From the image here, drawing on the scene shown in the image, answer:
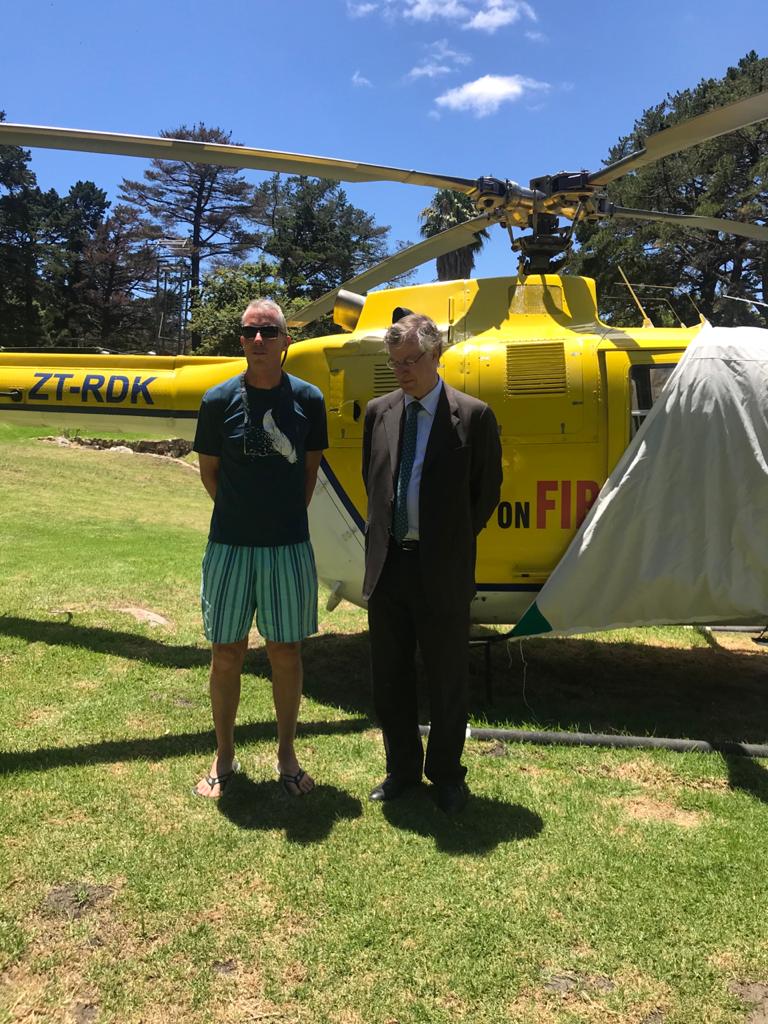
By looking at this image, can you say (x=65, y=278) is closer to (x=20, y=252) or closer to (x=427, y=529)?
(x=20, y=252)

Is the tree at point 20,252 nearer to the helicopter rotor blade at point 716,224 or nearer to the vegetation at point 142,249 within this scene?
the vegetation at point 142,249

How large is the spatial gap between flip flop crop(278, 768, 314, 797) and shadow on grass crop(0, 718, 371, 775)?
57 centimetres

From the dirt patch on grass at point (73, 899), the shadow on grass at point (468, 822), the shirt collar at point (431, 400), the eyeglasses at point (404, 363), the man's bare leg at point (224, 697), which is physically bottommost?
the dirt patch on grass at point (73, 899)

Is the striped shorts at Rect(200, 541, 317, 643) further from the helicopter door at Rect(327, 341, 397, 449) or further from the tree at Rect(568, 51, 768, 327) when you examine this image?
the tree at Rect(568, 51, 768, 327)

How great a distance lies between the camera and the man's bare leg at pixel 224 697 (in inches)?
133

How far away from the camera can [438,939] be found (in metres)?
Answer: 2.52

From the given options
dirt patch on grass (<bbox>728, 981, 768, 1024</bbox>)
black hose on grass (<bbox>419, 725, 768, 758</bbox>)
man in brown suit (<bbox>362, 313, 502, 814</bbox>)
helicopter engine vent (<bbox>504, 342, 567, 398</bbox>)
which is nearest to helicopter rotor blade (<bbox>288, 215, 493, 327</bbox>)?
helicopter engine vent (<bbox>504, 342, 567, 398</bbox>)

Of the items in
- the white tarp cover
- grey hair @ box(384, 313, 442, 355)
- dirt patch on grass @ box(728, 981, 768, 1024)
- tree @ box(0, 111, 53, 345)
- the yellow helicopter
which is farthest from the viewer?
tree @ box(0, 111, 53, 345)

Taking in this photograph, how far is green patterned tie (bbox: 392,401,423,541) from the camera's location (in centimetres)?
321

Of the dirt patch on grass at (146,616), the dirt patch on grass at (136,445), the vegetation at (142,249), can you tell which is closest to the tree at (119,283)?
the vegetation at (142,249)

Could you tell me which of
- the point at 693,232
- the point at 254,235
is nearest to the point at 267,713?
the point at 693,232

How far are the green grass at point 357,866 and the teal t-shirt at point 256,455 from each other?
4.35ft

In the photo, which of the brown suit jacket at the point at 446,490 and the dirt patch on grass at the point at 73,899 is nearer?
the dirt patch on grass at the point at 73,899

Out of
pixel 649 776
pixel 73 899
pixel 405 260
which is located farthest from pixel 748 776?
pixel 405 260
